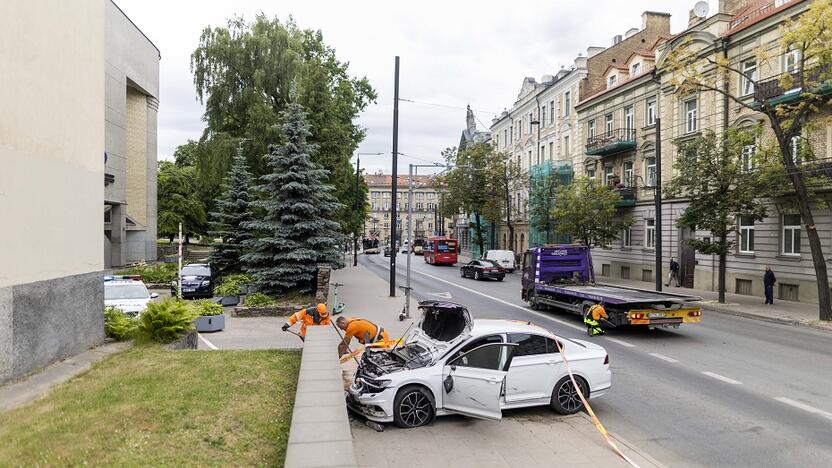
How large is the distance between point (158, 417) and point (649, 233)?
33.7m

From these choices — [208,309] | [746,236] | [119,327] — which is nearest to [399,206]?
[746,236]

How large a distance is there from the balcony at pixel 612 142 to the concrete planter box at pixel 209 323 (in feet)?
92.6

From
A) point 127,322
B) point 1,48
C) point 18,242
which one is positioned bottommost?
point 127,322

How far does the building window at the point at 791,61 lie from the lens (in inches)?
935

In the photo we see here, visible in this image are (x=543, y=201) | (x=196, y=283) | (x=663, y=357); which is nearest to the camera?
(x=663, y=357)

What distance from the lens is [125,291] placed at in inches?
664

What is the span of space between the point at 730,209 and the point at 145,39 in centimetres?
4098

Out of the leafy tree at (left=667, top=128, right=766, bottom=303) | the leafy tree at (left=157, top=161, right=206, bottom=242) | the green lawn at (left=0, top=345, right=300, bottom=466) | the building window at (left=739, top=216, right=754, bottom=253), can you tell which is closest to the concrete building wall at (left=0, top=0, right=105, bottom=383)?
the green lawn at (left=0, top=345, right=300, bottom=466)

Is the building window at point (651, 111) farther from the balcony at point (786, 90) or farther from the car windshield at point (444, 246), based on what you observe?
the car windshield at point (444, 246)

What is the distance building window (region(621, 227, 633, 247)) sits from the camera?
37.3 metres

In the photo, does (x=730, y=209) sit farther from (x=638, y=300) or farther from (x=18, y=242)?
(x=18, y=242)

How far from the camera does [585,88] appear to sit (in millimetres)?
43875

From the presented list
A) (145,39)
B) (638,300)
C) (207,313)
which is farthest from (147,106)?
(638,300)

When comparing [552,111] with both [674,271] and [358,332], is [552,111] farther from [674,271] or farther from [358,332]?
[358,332]
